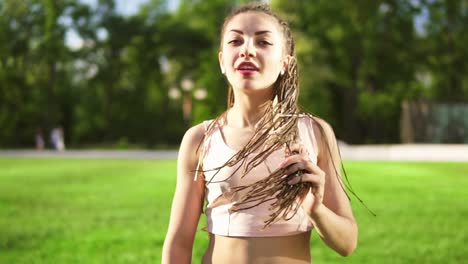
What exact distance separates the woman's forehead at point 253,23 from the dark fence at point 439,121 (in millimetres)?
45247

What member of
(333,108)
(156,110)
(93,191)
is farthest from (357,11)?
(93,191)

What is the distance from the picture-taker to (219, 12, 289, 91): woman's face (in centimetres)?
236

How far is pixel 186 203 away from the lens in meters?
2.54

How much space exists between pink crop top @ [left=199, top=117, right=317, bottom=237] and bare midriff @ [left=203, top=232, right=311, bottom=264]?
0.08 ft

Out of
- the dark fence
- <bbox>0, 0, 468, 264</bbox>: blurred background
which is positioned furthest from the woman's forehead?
the dark fence

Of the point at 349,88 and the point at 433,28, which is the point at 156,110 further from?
the point at 433,28

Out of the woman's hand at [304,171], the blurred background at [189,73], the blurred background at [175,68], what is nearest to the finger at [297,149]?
the woman's hand at [304,171]

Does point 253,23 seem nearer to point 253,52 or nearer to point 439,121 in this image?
point 253,52

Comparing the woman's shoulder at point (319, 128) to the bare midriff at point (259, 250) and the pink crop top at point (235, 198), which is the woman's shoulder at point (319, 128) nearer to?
the pink crop top at point (235, 198)

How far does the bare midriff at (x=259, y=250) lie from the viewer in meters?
2.36

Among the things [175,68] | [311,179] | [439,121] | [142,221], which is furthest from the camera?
[175,68]

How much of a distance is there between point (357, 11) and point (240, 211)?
188 feet

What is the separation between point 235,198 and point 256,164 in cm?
18

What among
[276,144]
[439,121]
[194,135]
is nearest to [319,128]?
[276,144]
